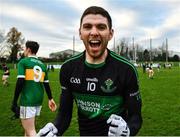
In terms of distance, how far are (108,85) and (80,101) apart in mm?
352

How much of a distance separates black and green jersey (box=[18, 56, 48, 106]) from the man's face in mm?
4036

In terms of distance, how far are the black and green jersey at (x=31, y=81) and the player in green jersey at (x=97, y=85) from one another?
11.9 feet

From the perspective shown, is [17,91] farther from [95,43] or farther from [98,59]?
[95,43]

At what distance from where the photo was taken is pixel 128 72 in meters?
3.65

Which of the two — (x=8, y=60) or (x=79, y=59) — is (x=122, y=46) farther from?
(x=79, y=59)

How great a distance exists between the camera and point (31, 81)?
24.9 ft

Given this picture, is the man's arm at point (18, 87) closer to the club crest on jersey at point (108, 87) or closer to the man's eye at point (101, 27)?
the club crest on jersey at point (108, 87)

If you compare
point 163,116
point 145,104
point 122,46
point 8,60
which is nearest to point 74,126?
point 163,116

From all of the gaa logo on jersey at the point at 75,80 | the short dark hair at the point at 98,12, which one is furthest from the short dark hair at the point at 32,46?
the short dark hair at the point at 98,12

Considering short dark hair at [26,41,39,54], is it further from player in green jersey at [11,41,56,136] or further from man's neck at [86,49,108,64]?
man's neck at [86,49,108,64]

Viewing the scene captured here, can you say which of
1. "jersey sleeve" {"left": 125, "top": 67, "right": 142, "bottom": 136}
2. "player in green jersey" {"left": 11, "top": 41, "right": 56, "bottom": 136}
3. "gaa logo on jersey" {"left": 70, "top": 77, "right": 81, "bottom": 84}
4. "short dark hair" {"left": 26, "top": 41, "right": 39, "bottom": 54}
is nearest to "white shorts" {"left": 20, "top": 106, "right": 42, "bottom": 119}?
"player in green jersey" {"left": 11, "top": 41, "right": 56, "bottom": 136}

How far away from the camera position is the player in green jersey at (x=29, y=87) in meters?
7.44

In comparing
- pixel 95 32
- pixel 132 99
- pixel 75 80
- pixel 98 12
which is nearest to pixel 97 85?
pixel 75 80

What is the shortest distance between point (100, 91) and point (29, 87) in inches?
160
